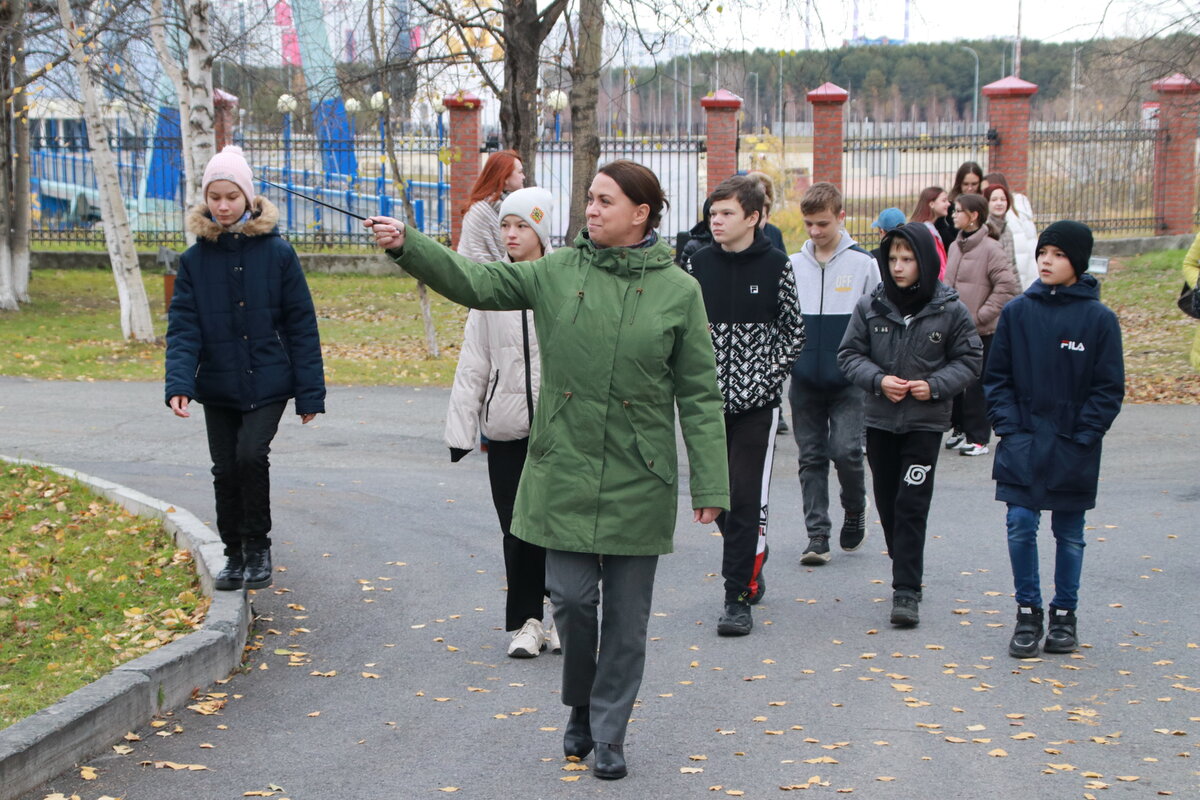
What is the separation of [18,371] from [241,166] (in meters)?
9.92

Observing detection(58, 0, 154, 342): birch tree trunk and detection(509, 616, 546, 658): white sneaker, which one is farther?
detection(58, 0, 154, 342): birch tree trunk

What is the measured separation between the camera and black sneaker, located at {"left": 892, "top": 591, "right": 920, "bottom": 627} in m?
Result: 6.24

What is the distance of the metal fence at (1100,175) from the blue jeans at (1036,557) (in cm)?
2203

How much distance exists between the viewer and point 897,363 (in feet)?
21.1

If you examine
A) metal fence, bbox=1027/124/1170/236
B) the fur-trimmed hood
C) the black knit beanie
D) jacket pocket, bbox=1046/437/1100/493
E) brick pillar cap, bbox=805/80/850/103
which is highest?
brick pillar cap, bbox=805/80/850/103

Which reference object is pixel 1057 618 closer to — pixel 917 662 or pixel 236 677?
pixel 917 662

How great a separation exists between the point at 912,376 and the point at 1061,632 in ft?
4.32

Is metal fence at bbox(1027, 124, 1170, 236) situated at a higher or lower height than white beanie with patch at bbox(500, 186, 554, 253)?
higher

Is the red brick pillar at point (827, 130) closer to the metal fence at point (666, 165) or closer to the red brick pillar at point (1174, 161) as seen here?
the metal fence at point (666, 165)

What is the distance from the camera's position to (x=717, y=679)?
5.57 m

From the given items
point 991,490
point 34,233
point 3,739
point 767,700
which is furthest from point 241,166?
point 34,233

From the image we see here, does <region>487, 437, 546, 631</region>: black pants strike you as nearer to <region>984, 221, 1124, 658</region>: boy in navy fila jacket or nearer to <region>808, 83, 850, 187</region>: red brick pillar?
<region>984, 221, 1124, 658</region>: boy in navy fila jacket

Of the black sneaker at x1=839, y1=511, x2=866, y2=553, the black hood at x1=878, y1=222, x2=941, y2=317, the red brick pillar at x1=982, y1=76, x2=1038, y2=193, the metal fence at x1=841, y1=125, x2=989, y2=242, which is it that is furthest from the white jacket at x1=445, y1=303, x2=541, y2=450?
the red brick pillar at x1=982, y1=76, x2=1038, y2=193

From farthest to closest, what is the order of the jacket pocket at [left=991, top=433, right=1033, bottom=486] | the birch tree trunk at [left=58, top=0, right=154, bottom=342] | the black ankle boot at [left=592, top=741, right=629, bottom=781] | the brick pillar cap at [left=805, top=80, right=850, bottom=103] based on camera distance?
1. the brick pillar cap at [left=805, top=80, right=850, bottom=103]
2. the birch tree trunk at [left=58, top=0, right=154, bottom=342]
3. the jacket pocket at [left=991, top=433, right=1033, bottom=486]
4. the black ankle boot at [left=592, top=741, right=629, bottom=781]
